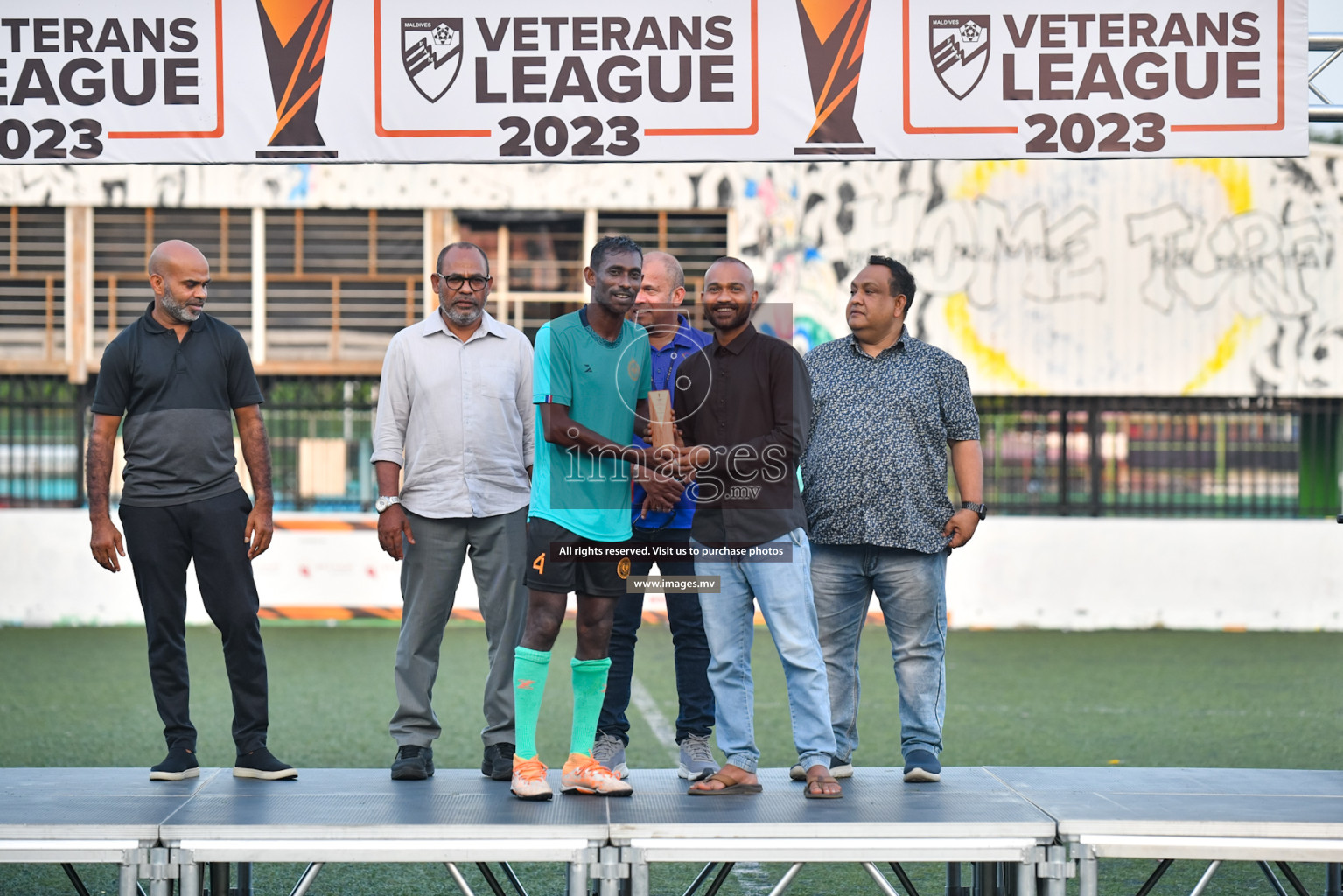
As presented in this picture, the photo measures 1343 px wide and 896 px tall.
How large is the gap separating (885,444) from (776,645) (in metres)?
0.89

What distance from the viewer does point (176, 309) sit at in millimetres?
5070

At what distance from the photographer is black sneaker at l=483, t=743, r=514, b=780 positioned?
16.3ft

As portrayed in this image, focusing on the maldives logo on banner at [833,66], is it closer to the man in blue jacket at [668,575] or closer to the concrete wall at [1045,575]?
the man in blue jacket at [668,575]

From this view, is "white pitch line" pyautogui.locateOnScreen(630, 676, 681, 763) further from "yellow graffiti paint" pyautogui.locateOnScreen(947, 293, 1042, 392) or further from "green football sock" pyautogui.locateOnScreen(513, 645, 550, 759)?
"yellow graffiti paint" pyautogui.locateOnScreen(947, 293, 1042, 392)

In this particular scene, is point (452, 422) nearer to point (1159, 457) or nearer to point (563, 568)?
point (563, 568)

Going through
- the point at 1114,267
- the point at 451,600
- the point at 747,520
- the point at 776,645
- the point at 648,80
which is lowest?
the point at 776,645

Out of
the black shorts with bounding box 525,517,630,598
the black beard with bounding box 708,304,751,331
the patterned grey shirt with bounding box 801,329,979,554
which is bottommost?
the black shorts with bounding box 525,517,630,598

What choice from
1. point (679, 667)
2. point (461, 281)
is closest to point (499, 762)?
point (679, 667)

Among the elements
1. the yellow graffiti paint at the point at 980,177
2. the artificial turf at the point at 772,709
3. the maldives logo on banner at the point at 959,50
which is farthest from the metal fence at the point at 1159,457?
the maldives logo on banner at the point at 959,50

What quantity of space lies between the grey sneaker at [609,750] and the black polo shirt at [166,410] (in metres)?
1.66

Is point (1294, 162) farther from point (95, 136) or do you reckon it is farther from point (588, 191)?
point (95, 136)

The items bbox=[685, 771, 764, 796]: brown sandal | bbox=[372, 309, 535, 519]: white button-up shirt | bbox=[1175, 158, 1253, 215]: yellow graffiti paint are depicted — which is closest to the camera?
bbox=[685, 771, 764, 796]: brown sandal

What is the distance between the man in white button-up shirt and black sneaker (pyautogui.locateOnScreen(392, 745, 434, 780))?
0.5 inches

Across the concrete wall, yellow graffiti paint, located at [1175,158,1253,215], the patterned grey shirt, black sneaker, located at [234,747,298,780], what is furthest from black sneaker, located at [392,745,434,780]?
yellow graffiti paint, located at [1175,158,1253,215]
